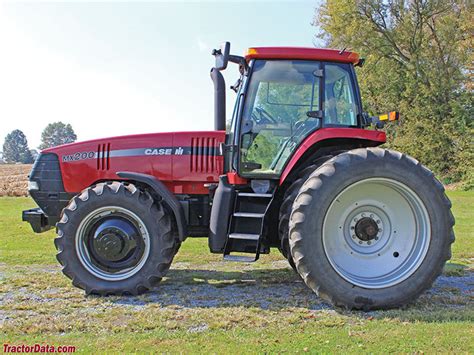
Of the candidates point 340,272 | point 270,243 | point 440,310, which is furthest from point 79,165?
point 440,310

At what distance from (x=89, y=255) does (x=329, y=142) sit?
9.71 ft

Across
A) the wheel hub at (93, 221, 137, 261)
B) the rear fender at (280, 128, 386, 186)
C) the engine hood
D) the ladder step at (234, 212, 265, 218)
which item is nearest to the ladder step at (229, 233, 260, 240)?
the ladder step at (234, 212, 265, 218)

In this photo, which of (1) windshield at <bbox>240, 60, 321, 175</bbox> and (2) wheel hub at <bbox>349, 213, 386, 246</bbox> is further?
(1) windshield at <bbox>240, 60, 321, 175</bbox>

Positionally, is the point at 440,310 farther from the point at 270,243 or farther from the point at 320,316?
the point at 270,243

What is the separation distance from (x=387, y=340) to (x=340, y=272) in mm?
893

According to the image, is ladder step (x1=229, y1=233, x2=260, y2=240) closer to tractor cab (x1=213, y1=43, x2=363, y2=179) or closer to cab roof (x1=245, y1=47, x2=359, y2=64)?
tractor cab (x1=213, y1=43, x2=363, y2=179)

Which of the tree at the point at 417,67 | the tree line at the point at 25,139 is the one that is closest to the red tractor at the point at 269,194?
the tree at the point at 417,67

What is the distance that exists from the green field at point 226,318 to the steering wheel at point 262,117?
75.9 inches

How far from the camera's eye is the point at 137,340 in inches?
140

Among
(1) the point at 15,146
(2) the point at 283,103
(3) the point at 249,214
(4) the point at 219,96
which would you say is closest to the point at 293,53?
(2) the point at 283,103

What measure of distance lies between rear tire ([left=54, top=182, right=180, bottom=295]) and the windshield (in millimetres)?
1205

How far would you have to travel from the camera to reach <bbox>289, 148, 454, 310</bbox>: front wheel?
4.26 m

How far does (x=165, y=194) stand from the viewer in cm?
495

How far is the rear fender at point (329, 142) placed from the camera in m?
4.70
